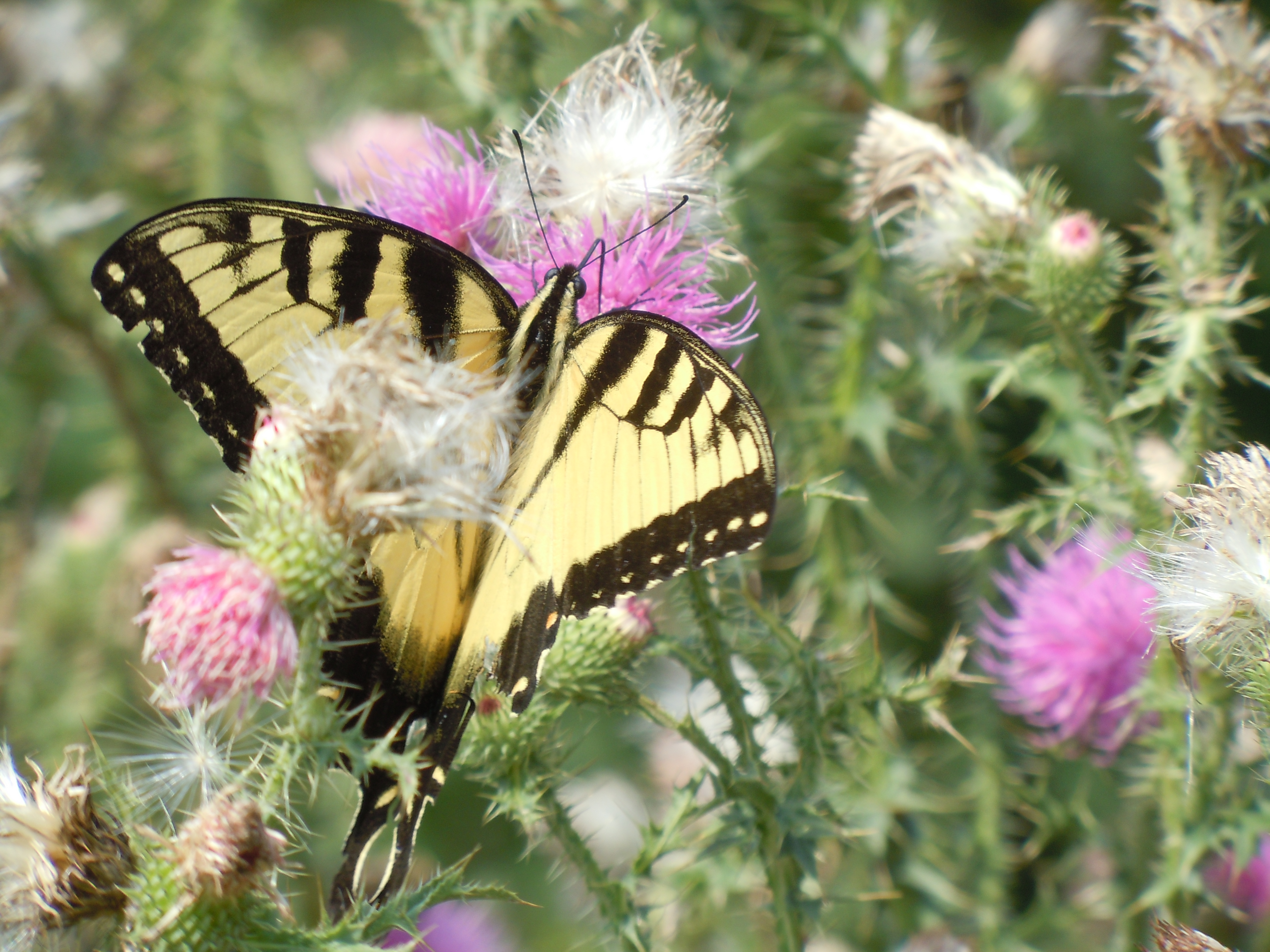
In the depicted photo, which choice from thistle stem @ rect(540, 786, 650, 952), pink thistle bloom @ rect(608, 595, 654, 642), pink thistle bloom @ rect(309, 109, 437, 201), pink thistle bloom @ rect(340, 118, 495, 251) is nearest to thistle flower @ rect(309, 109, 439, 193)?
pink thistle bloom @ rect(309, 109, 437, 201)

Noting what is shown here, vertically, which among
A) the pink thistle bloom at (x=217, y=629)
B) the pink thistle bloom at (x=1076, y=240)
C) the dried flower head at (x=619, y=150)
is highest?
the dried flower head at (x=619, y=150)

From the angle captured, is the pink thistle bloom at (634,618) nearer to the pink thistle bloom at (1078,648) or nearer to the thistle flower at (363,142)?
the pink thistle bloom at (1078,648)

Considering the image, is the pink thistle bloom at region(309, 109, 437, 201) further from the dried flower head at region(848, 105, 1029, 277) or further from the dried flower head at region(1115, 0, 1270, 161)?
the dried flower head at region(1115, 0, 1270, 161)

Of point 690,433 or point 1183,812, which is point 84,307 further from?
point 1183,812

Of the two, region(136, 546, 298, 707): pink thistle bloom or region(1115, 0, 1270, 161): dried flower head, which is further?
region(1115, 0, 1270, 161): dried flower head

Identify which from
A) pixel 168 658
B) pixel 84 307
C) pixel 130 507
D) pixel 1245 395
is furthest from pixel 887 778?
pixel 84 307

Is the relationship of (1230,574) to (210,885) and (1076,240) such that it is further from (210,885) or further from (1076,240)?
(210,885)

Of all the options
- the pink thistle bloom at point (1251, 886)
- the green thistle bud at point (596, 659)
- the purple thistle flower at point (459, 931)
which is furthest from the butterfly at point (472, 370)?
the pink thistle bloom at point (1251, 886)
